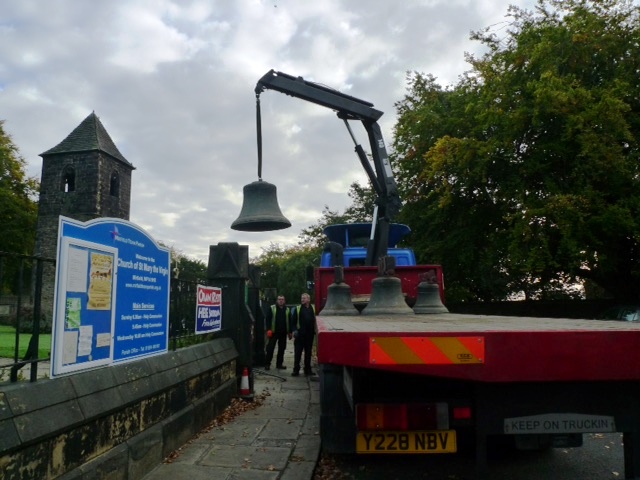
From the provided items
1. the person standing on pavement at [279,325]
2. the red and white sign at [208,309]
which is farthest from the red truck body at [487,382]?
the person standing on pavement at [279,325]

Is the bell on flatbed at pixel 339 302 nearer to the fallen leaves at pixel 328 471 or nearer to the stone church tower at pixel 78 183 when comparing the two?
the fallen leaves at pixel 328 471

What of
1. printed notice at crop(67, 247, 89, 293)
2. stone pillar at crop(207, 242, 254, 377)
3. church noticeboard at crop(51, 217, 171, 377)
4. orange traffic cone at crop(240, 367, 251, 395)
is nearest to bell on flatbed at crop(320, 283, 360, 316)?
church noticeboard at crop(51, 217, 171, 377)

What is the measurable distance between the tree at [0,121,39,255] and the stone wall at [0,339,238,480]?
37.7 metres

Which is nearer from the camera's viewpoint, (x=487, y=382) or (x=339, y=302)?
(x=487, y=382)

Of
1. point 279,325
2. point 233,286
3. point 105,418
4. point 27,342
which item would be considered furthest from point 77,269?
point 279,325

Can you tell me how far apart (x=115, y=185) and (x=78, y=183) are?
331 cm

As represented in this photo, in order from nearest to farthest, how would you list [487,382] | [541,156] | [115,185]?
[487,382], [541,156], [115,185]

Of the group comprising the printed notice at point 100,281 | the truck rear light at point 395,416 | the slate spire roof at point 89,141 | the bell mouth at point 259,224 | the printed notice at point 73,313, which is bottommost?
the truck rear light at point 395,416

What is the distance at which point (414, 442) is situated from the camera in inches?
144

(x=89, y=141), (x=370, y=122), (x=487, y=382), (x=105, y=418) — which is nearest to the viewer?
(x=487, y=382)

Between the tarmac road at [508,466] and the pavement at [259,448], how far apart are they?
523 millimetres

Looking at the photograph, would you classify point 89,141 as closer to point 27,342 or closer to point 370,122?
point 27,342

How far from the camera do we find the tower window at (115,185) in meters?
46.8

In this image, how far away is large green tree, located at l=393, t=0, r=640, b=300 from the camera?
1619 centimetres
